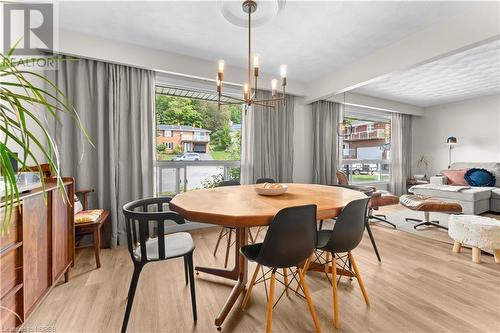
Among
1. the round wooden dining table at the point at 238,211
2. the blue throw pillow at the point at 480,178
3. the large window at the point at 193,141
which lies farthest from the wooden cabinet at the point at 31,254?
the blue throw pillow at the point at 480,178

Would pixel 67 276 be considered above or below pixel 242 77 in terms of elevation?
below

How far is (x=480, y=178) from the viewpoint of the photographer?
4738 mm

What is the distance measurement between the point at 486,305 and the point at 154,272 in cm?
275

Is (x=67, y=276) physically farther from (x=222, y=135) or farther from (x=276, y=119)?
(x=276, y=119)

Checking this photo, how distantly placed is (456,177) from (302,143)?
139 inches

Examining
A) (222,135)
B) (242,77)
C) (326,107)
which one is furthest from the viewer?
(326,107)

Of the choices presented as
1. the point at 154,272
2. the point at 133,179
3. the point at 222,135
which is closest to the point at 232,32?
the point at 222,135

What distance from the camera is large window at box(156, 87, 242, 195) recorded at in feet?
11.9

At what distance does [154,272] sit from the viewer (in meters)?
2.25

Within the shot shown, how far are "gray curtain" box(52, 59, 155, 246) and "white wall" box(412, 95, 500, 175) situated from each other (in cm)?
692

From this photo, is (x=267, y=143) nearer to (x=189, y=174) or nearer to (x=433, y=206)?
(x=189, y=174)

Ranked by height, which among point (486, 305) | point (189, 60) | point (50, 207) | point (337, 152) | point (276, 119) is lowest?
point (486, 305)

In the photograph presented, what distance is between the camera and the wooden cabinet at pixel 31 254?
1.30 metres

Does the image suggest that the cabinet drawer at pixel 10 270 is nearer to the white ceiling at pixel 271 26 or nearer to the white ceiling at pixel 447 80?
the white ceiling at pixel 271 26
